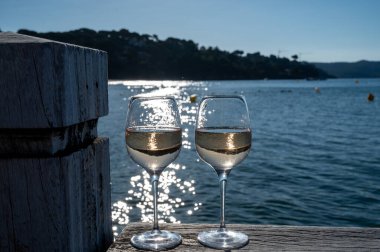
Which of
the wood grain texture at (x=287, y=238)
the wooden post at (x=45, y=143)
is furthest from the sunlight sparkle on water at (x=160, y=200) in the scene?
the wooden post at (x=45, y=143)

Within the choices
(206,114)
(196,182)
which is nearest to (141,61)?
(196,182)

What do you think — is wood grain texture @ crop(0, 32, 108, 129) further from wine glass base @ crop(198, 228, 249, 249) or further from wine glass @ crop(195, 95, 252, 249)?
wine glass base @ crop(198, 228, 249, 249)

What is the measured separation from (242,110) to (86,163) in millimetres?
571

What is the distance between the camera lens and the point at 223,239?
1523 mm

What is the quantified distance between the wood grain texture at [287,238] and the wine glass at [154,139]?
0.06 metres

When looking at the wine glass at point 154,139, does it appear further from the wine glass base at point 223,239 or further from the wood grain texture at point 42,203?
the wood grain texture at point 42,203

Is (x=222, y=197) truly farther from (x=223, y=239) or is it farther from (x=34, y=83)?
(x=34, y=83)

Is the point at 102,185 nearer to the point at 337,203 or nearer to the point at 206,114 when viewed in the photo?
the point at 206,114

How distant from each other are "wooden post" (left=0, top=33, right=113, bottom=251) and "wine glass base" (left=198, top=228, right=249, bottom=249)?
15.4 inches

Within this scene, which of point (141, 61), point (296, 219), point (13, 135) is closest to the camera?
point (13, 135)

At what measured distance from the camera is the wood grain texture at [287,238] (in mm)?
1479

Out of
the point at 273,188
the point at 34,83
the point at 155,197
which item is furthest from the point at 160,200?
the point at 34,83

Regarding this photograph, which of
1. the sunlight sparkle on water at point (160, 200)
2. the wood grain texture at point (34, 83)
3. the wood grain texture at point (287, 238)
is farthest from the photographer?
the sunlight sparkle on water at point (160, 200)

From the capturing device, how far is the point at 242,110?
159 cm
